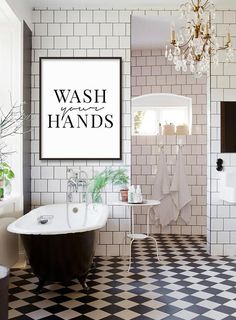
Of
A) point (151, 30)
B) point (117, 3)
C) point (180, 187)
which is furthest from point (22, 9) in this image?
point (180, 187)

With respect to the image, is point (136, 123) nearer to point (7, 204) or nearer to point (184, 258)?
point (184, 258)

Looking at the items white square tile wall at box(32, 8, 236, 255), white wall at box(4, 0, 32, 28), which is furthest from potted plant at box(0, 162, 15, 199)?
white wall at box(4, 0, 32, 28)

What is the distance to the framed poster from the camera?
17.4 feet

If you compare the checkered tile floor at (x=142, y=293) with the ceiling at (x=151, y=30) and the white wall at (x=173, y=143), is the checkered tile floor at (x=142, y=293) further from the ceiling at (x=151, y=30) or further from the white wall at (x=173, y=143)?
the ceiling at (x=151, y=30)

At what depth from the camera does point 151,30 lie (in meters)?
5.85

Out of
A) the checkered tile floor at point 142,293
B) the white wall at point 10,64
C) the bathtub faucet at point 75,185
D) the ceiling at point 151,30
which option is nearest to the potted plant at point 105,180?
the bathtub faucet at point 75,185

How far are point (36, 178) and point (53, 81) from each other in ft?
4.08

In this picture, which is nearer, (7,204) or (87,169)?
(7,204)

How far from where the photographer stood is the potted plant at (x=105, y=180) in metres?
5.13

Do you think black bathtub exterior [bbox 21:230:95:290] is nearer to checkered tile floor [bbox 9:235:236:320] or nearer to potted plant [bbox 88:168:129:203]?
checkered tile floor [bbox 9:235:236:320]

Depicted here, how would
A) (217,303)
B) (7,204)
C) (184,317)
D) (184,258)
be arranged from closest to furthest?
(184,317) → (217,303) → (7,204) → (184,258)

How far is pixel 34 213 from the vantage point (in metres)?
4.52

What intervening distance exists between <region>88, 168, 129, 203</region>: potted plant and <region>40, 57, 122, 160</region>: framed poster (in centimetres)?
20

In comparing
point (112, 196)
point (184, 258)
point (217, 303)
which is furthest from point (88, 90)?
point (217, 303)
